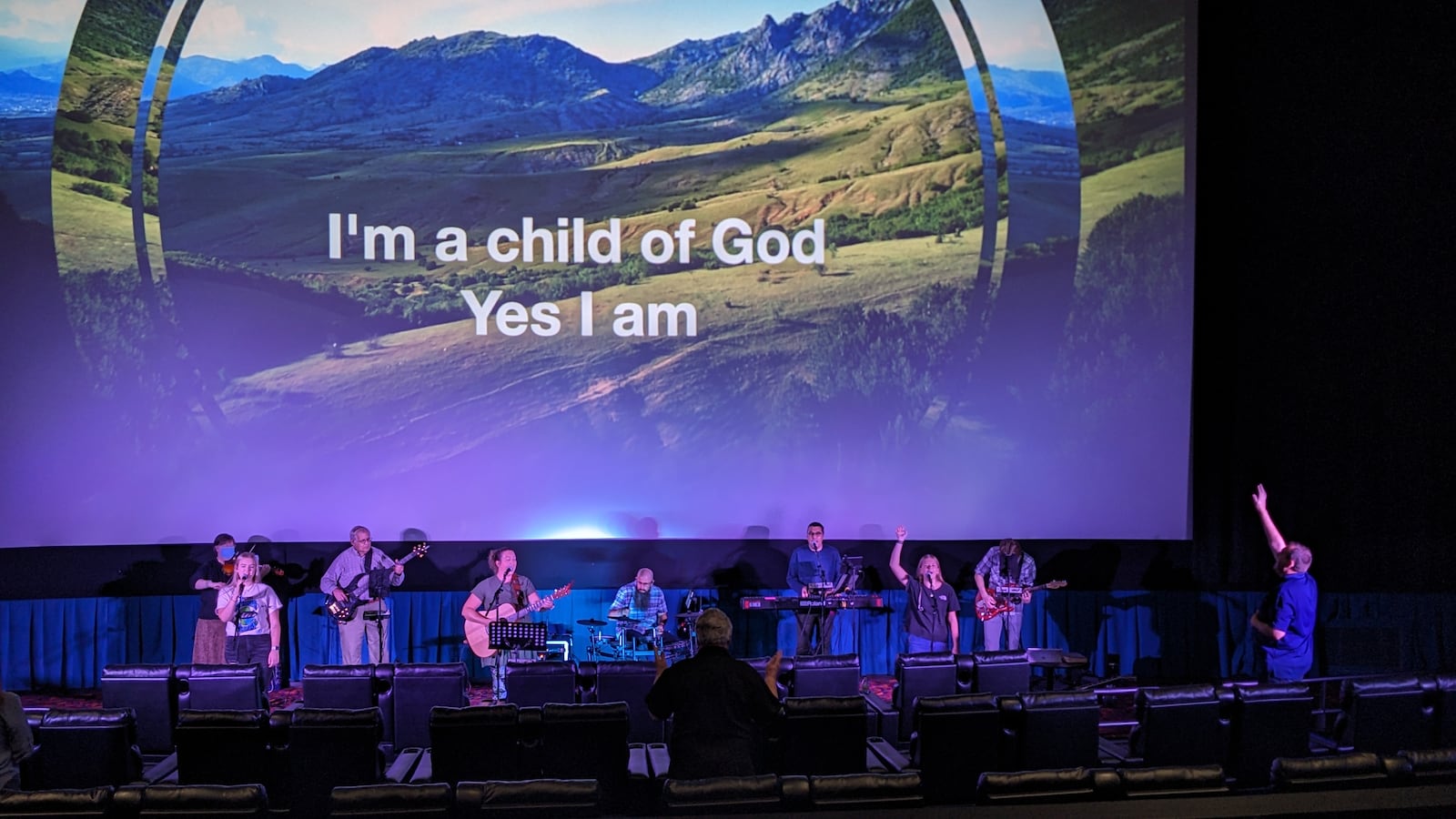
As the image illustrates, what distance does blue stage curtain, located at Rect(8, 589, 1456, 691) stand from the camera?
37.3 feet

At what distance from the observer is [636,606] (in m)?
10.7

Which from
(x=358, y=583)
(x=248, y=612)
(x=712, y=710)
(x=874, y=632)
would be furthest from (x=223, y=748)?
(x=874, y=632)

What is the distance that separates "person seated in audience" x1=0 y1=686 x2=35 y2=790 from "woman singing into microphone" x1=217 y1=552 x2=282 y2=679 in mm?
3576

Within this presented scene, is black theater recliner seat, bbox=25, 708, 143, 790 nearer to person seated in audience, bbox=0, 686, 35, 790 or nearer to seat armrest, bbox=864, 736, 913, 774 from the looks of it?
person seated in audience, bbox=0, 686, 35, 790

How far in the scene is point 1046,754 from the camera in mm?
6824

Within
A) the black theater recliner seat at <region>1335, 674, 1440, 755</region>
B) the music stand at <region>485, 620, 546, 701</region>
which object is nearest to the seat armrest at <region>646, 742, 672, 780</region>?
the music stand at <region>485, 620, 546, 701</region>

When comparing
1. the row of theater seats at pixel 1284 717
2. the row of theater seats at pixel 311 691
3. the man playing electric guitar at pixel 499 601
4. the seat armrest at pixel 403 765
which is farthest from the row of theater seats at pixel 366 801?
the man playing electric guitar at pixel 499 601

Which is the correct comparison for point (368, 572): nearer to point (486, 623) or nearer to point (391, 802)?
point (486, 623)

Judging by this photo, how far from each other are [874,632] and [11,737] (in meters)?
8.00

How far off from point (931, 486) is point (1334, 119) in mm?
4922

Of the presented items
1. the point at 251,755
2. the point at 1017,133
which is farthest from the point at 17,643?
the point at 1017,133

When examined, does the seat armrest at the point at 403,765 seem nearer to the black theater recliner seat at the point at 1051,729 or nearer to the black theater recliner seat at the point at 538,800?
the black theater recliner seat at the point at 538,800

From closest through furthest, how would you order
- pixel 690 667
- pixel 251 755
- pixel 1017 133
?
pixel 690 667
pixel 251 755
pixel 1017 133

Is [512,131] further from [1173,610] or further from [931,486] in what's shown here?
[1173,610]
